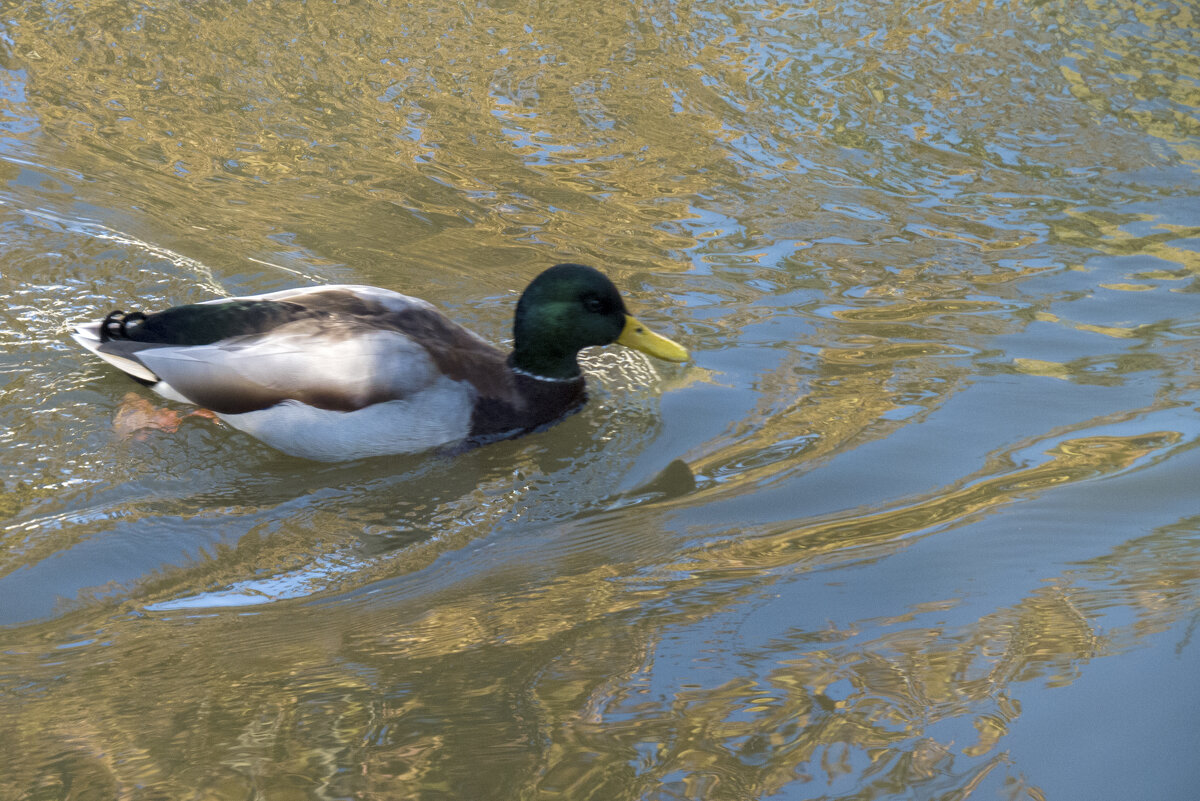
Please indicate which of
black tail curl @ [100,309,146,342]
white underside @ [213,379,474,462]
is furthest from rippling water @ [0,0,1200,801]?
black tail curl @ [100,309,146,342]

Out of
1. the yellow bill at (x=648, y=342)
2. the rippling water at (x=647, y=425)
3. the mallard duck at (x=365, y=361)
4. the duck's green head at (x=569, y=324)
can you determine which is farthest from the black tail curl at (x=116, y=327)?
the yellow bill at (x=648, y=342)

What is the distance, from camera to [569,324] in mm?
4594

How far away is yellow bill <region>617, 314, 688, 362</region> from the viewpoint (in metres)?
4.46

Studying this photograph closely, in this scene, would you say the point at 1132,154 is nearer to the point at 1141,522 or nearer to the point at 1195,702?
the point at 1141,522

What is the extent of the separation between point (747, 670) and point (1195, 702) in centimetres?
91

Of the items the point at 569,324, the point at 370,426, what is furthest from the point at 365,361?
the point at 569,324

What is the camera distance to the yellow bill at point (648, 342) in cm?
446

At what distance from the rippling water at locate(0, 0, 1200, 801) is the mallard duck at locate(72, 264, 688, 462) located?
0.13m

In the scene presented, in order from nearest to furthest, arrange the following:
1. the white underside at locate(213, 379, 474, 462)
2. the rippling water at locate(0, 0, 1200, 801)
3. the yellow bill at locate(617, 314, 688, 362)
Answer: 1. the rippling water at locate(0, 0, 1200, 801)
2. the white underside at locate(213, 379, 474, 462)
3. the yellow bill at locate(617, 314, 688, 362)

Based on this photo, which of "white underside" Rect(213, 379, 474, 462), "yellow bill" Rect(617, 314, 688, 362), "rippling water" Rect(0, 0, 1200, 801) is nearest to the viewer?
"rippling water" Rect(0, 0, 1200, 801)

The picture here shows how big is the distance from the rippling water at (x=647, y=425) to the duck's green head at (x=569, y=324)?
11.0 inches

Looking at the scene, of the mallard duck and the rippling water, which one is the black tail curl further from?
the rippling water

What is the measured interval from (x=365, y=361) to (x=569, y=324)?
0.80 metres

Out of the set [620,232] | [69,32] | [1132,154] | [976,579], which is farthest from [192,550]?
[1132,154]
